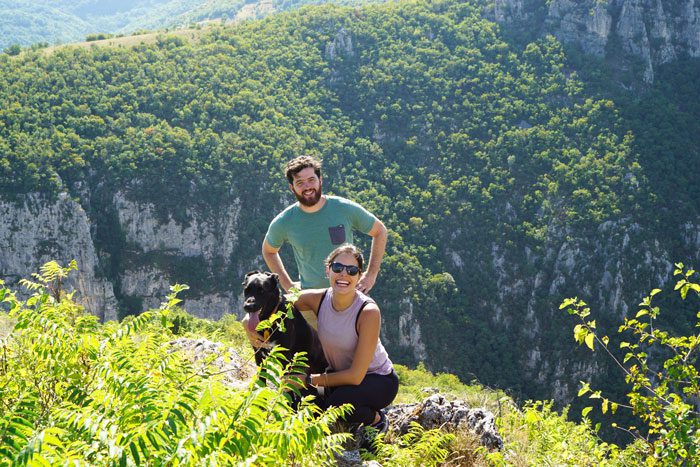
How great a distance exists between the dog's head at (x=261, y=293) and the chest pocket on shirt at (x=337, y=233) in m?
0.97

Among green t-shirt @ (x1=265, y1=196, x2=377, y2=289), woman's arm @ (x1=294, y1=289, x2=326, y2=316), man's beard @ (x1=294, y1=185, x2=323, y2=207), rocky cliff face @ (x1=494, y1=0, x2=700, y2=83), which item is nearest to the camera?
woman's arm @ (x1=294, y1=289, x2=326, y2=316)

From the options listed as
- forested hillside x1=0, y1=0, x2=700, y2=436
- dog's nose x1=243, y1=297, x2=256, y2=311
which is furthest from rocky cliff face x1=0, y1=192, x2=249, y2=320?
dog's nose x1=243, y1=297, x2=256, y2=311

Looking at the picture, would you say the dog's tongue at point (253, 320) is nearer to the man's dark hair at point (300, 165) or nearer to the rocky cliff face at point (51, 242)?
the man's dark hair at point (300, 165)

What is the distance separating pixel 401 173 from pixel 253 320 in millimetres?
62589

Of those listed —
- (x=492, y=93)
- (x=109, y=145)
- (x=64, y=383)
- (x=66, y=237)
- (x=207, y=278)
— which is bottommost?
(x=207, y=278)

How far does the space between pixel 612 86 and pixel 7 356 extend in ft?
250

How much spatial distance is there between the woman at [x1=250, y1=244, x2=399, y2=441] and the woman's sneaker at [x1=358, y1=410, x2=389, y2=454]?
0.01m

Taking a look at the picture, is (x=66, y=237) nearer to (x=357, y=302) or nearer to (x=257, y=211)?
(x=257, y=211)

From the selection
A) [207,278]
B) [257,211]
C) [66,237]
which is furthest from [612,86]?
[66,237]

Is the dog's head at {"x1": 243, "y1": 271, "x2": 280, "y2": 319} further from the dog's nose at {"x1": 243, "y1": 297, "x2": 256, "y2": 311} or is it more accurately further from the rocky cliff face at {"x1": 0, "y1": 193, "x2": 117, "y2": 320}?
the rocky cliff face at {"x1": 0, "y1": 193, "x2": 117, "y2": 320}

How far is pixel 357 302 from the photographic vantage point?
453 centimetres

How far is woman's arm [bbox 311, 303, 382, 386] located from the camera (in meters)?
4.43

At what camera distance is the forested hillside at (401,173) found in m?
54.2

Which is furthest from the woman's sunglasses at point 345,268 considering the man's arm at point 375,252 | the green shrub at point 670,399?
the green shrub at point 670,399
